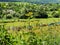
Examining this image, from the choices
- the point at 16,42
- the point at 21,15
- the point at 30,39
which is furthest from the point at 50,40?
the point at 21,15

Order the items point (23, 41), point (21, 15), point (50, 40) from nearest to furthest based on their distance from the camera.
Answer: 1. point (23, 41)
2. point (50, 40)
3. point (21, 15)

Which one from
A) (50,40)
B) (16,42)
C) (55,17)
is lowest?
(55,17)

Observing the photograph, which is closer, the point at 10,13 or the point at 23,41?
the point at 23,41

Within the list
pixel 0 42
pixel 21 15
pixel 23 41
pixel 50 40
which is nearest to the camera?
pixel 0 42

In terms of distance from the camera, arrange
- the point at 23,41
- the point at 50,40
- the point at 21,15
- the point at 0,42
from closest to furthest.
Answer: the point at 0,42, the point at 23,41, the point at 50,40, the point at 21,15

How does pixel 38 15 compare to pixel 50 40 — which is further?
pixel 38 15

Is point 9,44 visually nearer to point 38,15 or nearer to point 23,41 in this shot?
point 23,41

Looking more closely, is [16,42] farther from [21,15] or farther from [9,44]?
[21,15]

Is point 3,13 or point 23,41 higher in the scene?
point 23,41

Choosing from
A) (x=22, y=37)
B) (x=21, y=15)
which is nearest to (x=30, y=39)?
(x=22, y=37)
